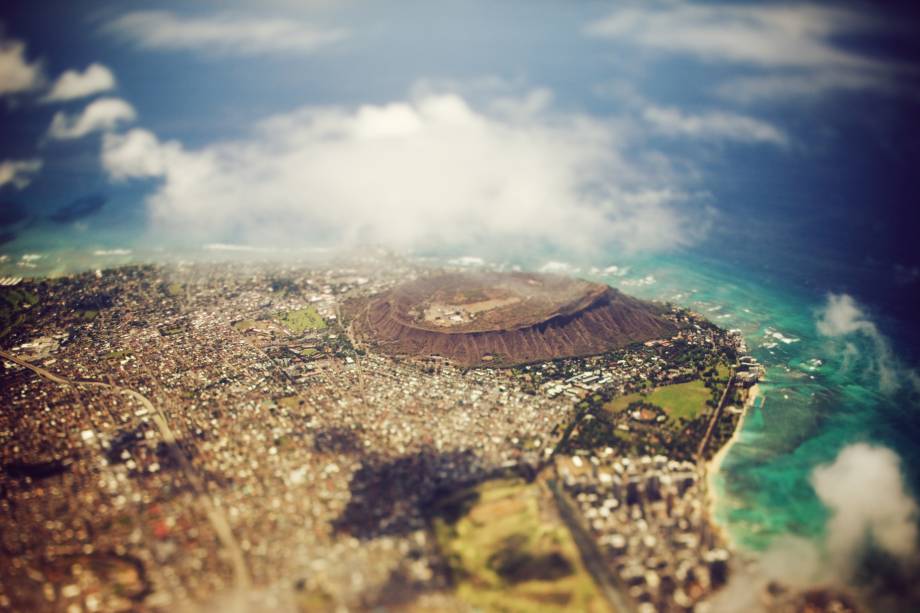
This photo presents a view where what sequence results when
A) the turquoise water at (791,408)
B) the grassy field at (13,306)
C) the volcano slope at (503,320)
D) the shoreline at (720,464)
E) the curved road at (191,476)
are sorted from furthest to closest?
the grassy field at (13,306) < the volcano slope at (503,320) < the turquoise water at (791,408) < the shoreline at (720,464) < the curved road at (191,476)

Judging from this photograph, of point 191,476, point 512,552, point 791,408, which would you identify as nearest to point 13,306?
point 191,476

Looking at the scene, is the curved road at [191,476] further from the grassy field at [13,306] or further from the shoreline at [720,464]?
the shoreline at [720,464]

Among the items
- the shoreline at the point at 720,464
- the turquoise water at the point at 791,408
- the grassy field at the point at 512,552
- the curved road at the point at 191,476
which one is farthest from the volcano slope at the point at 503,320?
the curved road at the point at 191,476

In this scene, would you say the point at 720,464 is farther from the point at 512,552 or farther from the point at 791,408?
the point at 512,552

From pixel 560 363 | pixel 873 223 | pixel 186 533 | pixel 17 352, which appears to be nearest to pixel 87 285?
pixel 17 352

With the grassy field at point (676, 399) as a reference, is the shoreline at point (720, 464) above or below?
below

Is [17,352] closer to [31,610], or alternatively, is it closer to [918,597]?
[31,610]
